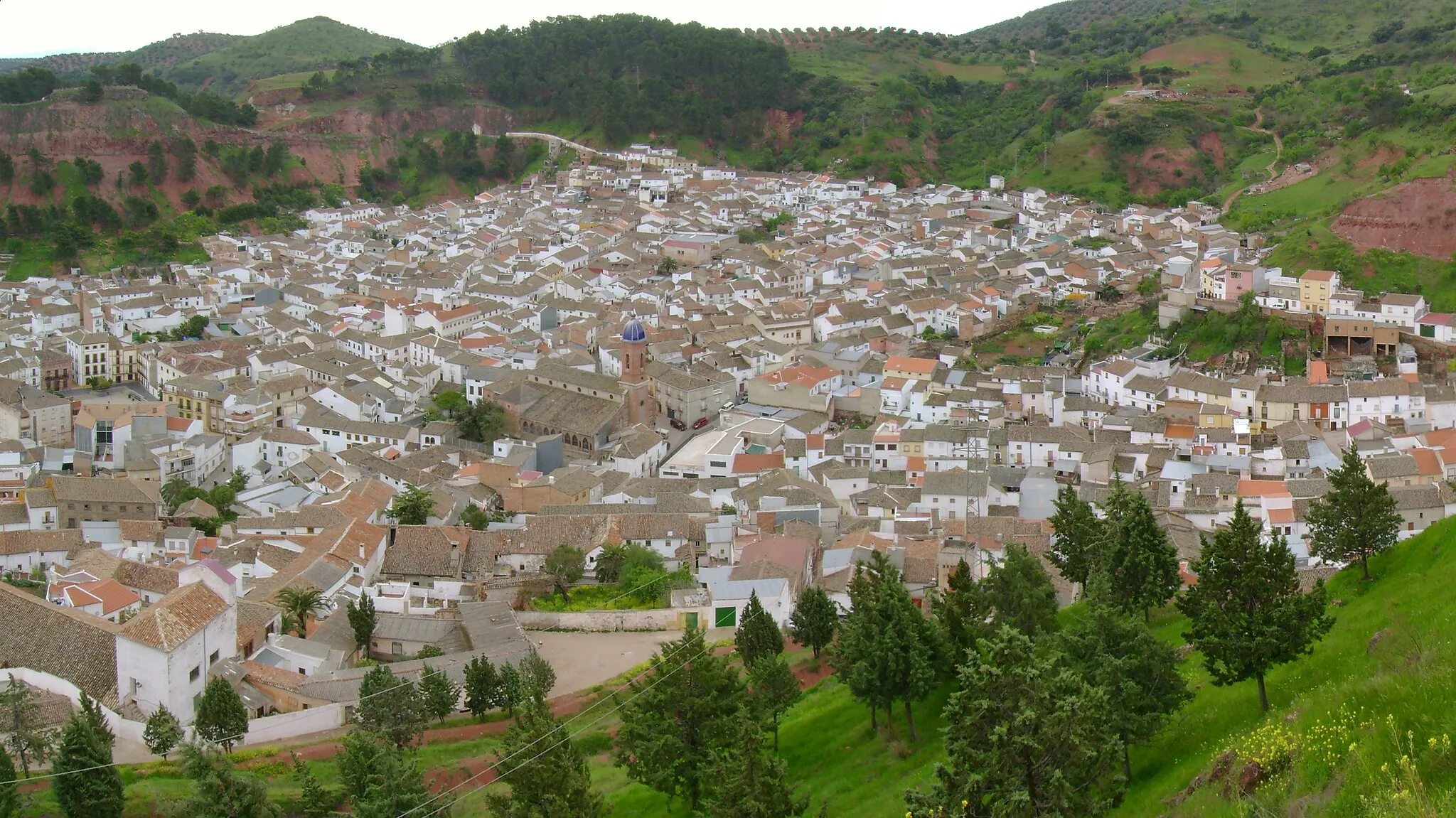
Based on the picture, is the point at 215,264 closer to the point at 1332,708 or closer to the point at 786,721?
the point at 786,721

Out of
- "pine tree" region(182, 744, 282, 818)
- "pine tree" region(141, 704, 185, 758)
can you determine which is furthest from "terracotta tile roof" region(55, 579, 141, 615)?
"pine tree" region(182, 744, 282, 818)

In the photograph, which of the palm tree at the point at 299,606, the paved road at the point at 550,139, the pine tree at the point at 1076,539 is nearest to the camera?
the pine tree at the point at 1076,539

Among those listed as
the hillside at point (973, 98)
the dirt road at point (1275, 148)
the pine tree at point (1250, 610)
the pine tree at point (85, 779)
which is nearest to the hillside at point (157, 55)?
the hillside at point (973, 98)

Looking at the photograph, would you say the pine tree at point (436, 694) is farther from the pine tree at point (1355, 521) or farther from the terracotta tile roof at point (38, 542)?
the pine tree at point (1355, 521)

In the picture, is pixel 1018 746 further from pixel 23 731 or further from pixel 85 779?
pixel 23 731

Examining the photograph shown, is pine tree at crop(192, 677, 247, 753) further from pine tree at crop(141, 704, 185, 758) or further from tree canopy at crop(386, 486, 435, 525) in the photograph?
tree canopy at crop(386, 486, 435, 525)

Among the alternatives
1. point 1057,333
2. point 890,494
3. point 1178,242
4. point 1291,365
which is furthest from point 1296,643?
point 1178,242

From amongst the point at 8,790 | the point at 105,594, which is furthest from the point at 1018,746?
the point at 105,594
